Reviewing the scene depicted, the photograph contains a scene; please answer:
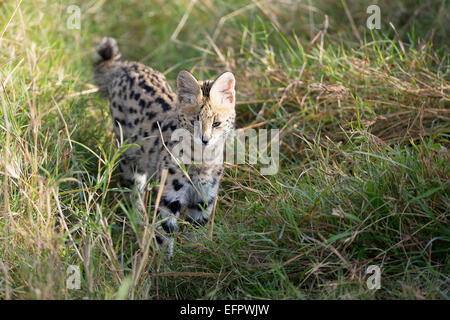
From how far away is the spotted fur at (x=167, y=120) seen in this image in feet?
11.8


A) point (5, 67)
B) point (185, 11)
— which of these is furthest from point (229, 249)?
point (185, 11)

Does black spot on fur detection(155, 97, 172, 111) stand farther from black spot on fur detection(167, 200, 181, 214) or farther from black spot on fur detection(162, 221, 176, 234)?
black spot on fur detection(162, 221, 176, 234)

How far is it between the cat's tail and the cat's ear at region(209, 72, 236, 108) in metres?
1.52

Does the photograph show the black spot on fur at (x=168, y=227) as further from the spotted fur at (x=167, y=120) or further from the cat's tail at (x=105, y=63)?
the cat's tail at (x=105, y=63)

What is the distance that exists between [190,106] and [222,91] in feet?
0.75

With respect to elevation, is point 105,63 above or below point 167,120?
above

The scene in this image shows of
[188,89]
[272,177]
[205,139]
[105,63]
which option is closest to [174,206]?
[205,139]

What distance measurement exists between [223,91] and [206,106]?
0.58 ft

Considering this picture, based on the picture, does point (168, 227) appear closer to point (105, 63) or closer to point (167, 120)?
point (167, 120)

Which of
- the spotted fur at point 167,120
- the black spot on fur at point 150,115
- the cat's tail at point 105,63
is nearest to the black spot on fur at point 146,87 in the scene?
the spotted fur at point 167,120

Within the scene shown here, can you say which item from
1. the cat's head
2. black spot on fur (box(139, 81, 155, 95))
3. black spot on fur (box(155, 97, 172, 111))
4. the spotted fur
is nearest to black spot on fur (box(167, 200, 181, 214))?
the spotted fur

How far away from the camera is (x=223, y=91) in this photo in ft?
11.9

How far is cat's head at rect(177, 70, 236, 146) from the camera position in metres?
3.53
